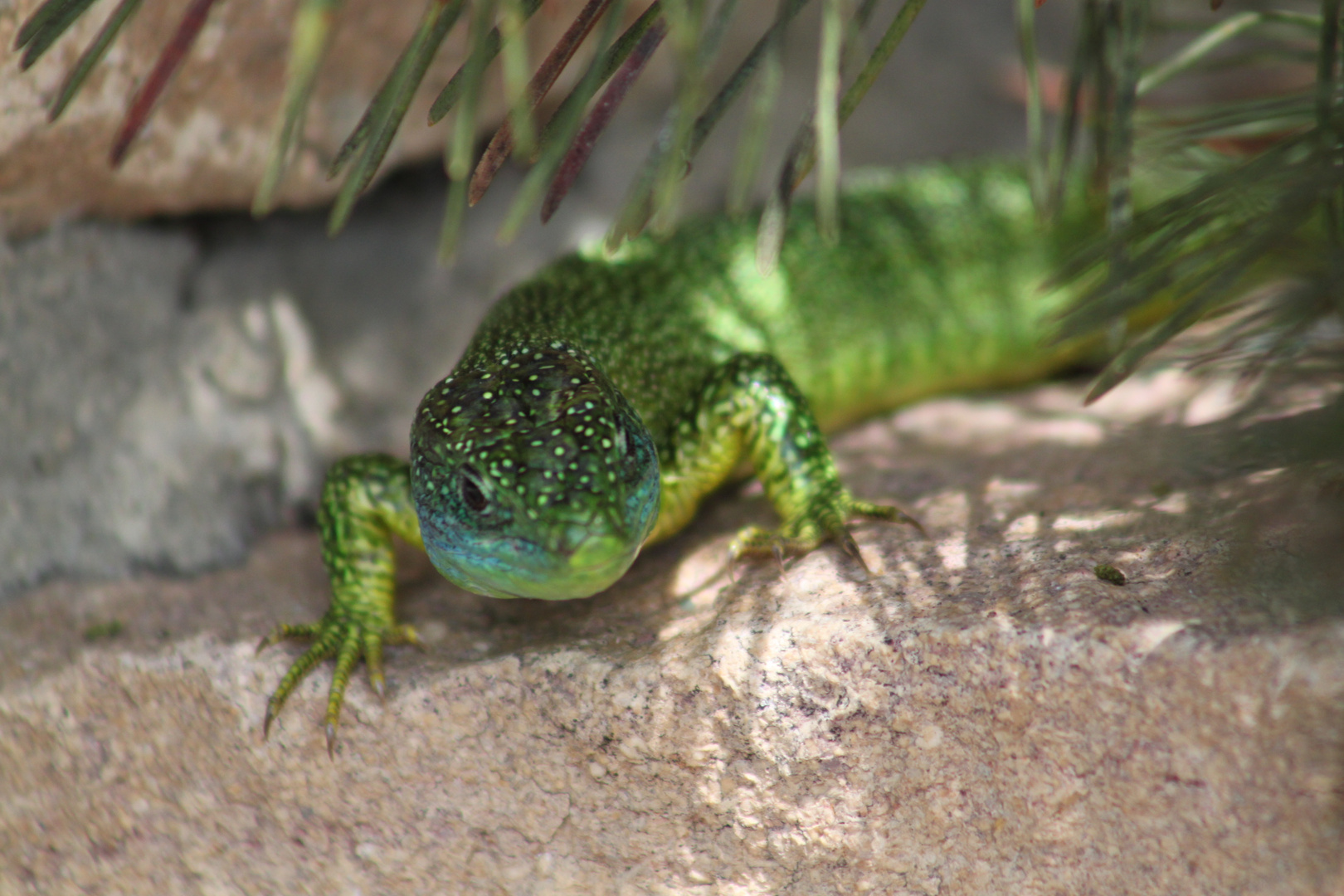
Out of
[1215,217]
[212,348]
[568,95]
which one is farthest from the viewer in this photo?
[212,348]

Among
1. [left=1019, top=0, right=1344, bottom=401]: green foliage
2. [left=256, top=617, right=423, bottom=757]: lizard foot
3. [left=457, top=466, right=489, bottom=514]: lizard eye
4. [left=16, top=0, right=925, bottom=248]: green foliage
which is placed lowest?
[left=256, top=617, right=423, bottom=757]: lizard foot

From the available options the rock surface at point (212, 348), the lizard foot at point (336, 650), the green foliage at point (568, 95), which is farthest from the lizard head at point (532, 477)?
the rock surface at point (212, 348)

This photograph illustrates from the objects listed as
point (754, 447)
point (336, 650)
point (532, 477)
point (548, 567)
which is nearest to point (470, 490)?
point (532, 477)

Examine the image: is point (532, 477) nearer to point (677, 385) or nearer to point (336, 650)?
point (336, 650)

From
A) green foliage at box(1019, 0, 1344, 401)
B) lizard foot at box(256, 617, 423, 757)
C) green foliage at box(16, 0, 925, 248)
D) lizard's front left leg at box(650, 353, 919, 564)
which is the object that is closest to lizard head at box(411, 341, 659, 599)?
lizard foot at box(256, 617, 423, 757)

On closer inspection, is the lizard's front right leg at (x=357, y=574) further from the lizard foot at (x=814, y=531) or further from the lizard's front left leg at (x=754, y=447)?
the lizard foot at (x=814, y=531)

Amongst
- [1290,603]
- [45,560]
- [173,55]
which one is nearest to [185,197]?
[45,560]

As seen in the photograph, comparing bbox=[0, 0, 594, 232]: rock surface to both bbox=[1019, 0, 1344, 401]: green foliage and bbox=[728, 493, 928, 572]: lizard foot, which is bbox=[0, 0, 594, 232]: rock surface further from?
bbox=[728, 493, 928, 572]: lizard foot
